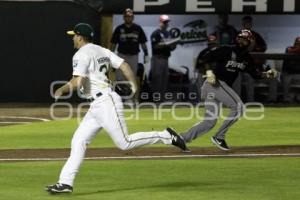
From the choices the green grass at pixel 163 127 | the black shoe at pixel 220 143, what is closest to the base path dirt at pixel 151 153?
the black shoe at pixel 220 143

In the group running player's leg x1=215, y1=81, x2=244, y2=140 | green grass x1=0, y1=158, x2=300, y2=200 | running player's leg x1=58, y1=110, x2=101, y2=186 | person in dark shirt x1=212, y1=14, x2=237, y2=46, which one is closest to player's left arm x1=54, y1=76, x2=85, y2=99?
running player's leg x1=58, y1=110, x2=101, y2=186

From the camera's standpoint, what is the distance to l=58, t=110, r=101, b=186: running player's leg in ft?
32.4

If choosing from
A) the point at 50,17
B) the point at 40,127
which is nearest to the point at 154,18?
the point at 50,17

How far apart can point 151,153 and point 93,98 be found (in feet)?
13.7

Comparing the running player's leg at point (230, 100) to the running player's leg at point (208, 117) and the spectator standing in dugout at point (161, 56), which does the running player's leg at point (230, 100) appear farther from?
the spectator standing in dugout at point (161, 56)

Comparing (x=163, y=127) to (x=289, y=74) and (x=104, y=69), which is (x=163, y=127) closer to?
(x=289, y=74)

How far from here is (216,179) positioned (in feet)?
37.4

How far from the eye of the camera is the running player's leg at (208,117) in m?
14.1

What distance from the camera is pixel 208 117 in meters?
14.2

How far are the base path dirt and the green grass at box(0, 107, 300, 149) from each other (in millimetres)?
769

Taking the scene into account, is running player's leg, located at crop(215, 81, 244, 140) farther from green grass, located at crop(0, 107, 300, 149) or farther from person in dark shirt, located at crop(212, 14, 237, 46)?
person in dark shirt, located at crop(212, 14, 237, 46)

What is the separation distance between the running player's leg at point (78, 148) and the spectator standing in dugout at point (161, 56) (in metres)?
13.8

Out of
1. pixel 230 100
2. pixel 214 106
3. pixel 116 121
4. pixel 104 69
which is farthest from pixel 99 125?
pixel 230 100

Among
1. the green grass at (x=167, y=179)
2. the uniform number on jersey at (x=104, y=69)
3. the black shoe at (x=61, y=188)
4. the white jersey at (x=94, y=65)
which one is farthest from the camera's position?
the uniform number on jersey at (x=104, y=69)
